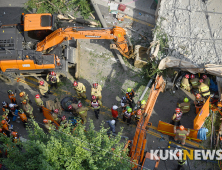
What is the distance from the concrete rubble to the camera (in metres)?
14.5

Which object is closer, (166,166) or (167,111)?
(166,166)

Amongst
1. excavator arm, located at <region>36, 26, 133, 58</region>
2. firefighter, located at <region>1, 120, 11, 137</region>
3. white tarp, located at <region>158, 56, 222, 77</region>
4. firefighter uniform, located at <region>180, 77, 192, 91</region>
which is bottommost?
firefighter, located at <region>1, 120, 11, 137</region>

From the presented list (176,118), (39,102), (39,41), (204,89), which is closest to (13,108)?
(39,102)

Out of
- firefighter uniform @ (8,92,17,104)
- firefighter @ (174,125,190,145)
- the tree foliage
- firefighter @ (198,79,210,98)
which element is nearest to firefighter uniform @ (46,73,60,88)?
firefighter uniform @ (8,92,17,104)

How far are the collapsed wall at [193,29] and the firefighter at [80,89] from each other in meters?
4.92

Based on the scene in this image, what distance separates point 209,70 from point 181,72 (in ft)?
5.50

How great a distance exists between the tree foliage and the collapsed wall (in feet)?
17.6

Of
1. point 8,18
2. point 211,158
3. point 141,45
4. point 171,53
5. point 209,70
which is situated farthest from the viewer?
point 8,18

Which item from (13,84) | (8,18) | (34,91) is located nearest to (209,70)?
(34,91)

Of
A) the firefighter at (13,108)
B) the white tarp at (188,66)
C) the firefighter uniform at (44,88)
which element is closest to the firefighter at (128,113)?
the white tarp at (188,66)

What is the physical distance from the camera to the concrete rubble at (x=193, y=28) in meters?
14.5

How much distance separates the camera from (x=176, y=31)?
15.4m

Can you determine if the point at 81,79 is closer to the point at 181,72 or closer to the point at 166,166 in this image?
the point at 181,72

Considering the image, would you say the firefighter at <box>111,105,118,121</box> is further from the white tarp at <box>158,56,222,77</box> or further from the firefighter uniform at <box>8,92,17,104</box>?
the firefighter uniform at <box>8,92,17,104</box>
